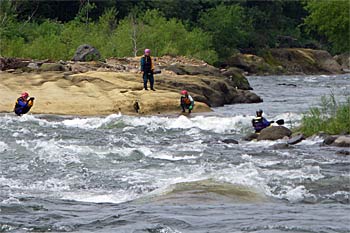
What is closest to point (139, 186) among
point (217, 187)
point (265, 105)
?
point (217, 187)

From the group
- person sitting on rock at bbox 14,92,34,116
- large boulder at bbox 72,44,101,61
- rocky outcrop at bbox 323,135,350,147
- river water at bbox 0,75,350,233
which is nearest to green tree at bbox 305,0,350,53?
large boulder at bbox 72,44,101,61

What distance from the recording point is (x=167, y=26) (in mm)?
48344

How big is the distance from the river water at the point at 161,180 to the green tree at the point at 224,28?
39.6 metres

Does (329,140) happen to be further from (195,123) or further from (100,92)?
(100,92)

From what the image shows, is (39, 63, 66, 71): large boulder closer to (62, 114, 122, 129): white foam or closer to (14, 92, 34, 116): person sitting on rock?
(14, 92, 34, 116): person sitting on rock

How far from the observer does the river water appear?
8469 millimetres

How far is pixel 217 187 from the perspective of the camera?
10.5 m

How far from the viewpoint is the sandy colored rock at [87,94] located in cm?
2242

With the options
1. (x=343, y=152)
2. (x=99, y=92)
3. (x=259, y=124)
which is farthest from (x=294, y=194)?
(x=99, y=92)

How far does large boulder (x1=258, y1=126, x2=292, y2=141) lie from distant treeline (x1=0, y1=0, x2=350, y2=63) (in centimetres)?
1912

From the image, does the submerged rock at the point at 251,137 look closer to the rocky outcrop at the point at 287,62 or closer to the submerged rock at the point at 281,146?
the submerged rock at the point at 281,146

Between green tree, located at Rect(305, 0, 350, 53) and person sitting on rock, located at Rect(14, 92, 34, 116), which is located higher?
green tree, located at Rect(305, 0, 350, 53)

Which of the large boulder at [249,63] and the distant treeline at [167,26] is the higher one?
the distant treeline at [167,26]

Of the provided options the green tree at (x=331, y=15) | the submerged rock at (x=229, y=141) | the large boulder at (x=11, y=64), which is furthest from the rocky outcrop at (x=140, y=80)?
the green tree at (x=331, y=15)
